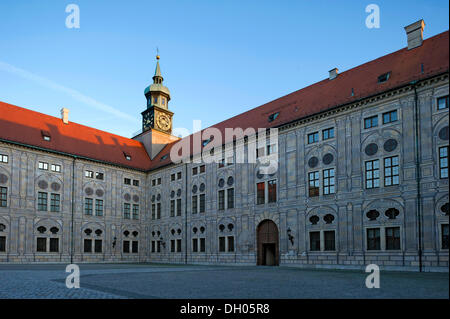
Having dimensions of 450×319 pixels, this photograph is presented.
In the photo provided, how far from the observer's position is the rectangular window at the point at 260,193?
1473 inches

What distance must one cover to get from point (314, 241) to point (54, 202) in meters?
27.8

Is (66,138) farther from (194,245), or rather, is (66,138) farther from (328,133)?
(328,133)

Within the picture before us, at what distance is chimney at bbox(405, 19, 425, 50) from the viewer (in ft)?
107

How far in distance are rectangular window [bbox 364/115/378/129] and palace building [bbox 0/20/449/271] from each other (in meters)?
0.10

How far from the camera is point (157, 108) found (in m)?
62.0

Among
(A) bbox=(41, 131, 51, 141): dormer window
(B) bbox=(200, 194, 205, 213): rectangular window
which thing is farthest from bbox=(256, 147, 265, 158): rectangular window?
(A) bbox=(41, 131, 51, 141): dormer window

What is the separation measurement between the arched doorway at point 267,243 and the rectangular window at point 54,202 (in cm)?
2213

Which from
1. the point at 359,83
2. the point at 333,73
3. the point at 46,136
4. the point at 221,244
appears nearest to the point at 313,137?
the point at 359,83

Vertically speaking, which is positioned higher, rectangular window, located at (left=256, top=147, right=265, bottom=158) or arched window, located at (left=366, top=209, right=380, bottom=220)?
rectangular window, located at (left=256, top=147, right=265, bottom=158)

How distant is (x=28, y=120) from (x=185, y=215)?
20470mm

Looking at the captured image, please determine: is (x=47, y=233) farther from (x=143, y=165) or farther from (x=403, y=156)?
(x=403, y=156)

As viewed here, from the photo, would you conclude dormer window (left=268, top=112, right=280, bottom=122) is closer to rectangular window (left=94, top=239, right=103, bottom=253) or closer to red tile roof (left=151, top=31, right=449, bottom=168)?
red tile roof (left=151, top=31, right=449, bottom=168)
